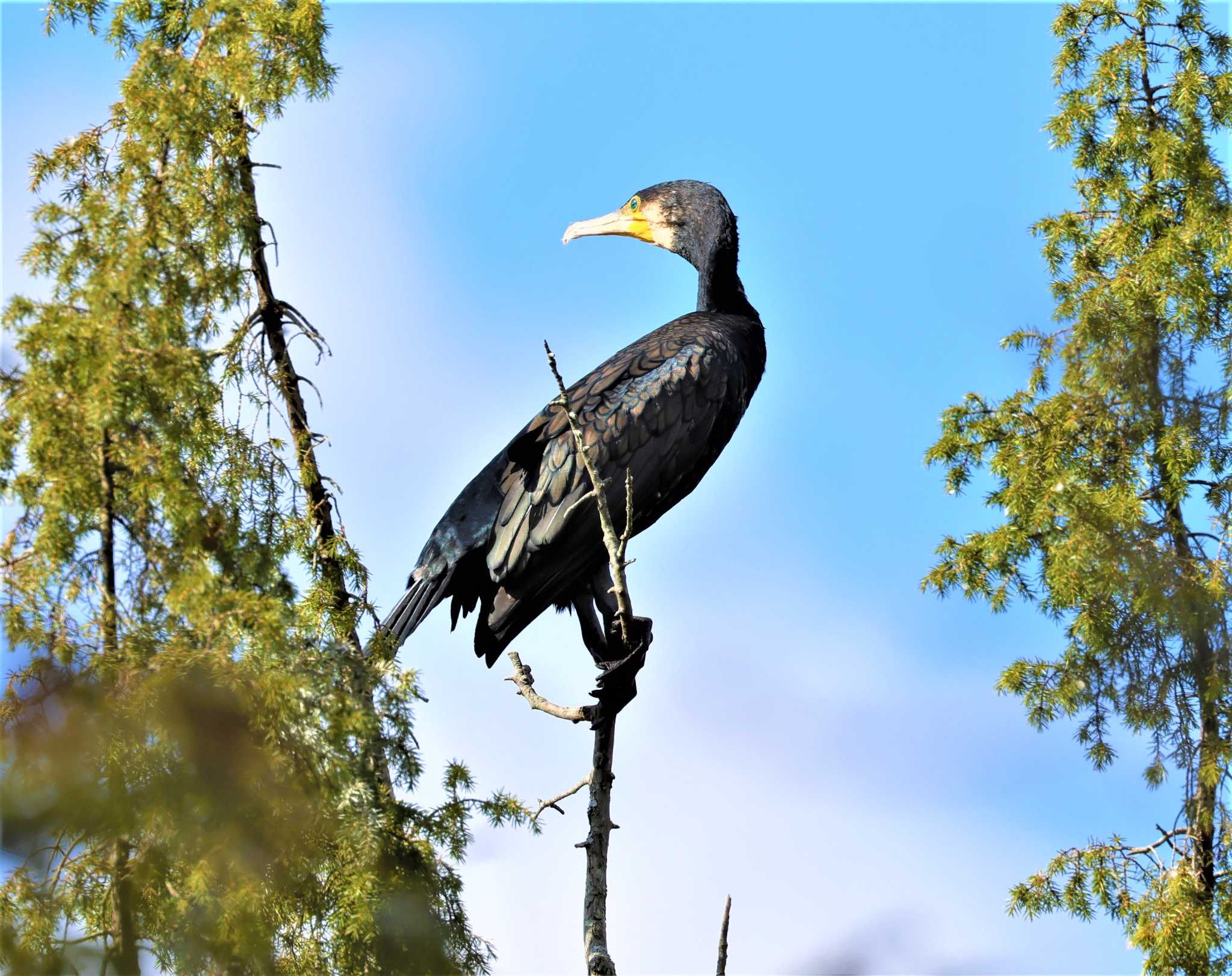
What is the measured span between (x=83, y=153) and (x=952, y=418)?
5.70 m

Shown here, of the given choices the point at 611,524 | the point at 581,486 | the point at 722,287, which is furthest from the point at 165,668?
the point at 722,287

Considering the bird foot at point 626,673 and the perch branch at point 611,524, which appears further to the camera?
the bird foot at point 626,673

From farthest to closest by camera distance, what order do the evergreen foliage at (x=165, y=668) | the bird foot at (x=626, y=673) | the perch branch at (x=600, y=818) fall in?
1. the bird foot at (x=626, y=673)
2. the perch branch at (x=600, y=818)
3. the evergreen foliage at (x=165, y=668)

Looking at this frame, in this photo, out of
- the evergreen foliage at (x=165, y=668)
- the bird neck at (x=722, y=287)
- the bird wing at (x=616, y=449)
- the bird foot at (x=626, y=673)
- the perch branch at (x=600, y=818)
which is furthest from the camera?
the bird neck at (x=722, y=287)

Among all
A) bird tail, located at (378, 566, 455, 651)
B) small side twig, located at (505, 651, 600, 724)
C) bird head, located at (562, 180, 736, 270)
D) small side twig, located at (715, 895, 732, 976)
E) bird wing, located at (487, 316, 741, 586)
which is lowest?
small side twig, located at (715, 895, 732, 976)

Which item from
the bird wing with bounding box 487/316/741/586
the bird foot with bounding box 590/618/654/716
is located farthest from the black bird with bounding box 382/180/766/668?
the bird foot with bounding box 590/618/654/716

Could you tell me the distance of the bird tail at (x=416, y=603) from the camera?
4574mm

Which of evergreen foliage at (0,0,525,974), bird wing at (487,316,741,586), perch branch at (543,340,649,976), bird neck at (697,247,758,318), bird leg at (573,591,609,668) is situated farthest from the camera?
bird neck at (697,247,758,318)

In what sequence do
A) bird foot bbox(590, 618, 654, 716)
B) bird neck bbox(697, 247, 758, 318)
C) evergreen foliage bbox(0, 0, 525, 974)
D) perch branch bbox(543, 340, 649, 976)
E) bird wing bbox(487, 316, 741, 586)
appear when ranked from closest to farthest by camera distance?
evergreen foliage bbox(0, 0, 525, 974)
perch branch bbox(543, 340, 649, 976)
bird foot bbox(590, 618, 654, 716)
bird wing bbox(487, 316, 741, 586)
bird neck bbox(697, 247, 758, 318)

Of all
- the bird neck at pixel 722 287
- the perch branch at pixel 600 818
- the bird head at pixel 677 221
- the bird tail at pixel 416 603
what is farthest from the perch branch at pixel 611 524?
the bird head at pixel 677 221

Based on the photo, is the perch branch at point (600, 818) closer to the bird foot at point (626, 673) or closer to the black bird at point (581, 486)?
the bird foot at point (626, 673)

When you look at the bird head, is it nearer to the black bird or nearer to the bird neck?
the bird neck

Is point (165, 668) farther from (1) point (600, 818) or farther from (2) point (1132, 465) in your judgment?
(2) point (1132, 465)

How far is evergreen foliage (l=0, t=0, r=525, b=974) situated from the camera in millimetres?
2754
